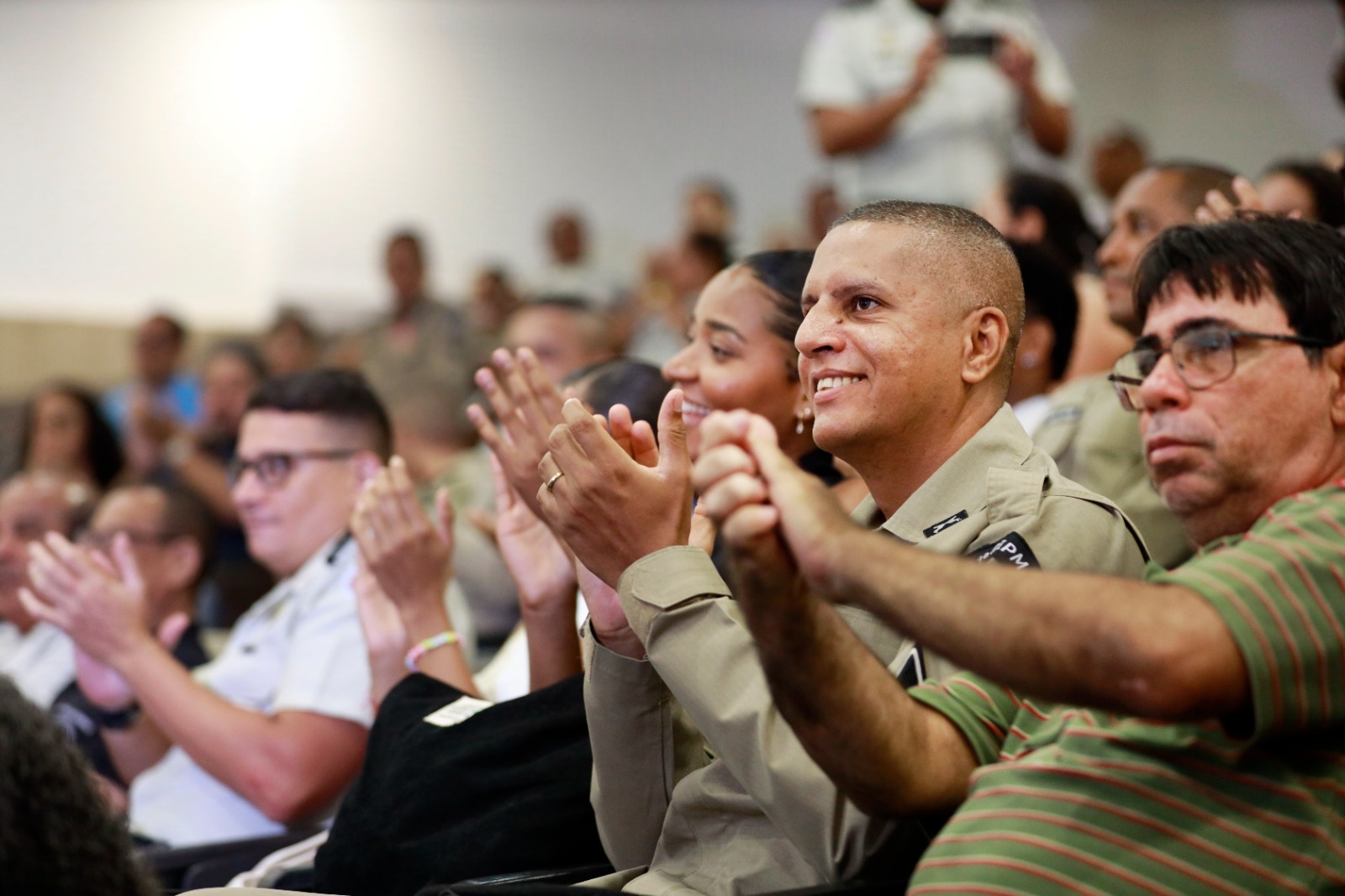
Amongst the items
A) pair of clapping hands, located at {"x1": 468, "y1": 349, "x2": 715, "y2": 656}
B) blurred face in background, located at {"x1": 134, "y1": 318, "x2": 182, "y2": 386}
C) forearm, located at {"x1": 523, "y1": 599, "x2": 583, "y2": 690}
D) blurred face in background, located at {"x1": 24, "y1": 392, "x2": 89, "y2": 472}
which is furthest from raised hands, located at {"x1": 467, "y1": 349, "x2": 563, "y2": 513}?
blurred face in background, located at {"x1": 134, "y1": 318, "x2": 182, "y2": 386}

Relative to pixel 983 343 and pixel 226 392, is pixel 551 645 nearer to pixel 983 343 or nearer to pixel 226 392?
pixel 983 343

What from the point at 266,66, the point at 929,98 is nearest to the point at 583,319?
the point at 929,98

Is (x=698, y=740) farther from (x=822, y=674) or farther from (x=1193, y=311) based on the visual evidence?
(x=1193, y=311)

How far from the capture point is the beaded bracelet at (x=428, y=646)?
7.24 feet

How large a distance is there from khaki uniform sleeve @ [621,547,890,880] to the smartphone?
278 cm

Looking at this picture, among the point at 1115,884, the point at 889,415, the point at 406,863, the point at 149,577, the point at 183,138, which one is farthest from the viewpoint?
the point at 183,138

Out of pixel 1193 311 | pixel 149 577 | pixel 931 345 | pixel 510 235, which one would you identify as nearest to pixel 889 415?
pixel 931 345

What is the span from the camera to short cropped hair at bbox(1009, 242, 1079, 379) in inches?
104

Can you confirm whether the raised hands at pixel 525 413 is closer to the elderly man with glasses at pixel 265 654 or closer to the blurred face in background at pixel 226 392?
the elderly man with glasses at pixel 265 654

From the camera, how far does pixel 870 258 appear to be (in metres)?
1.66

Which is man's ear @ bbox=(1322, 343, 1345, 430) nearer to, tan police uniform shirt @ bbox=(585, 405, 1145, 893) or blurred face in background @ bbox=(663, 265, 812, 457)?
tan police uniform shirt @ bbox=(585, 405, 1145, 893)

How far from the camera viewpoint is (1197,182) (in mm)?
2596

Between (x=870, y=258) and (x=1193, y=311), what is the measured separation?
410 millimetres

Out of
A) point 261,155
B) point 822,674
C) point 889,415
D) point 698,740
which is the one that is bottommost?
point 698,740
